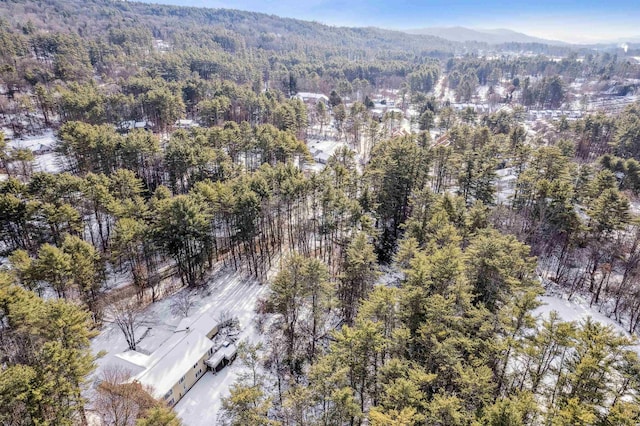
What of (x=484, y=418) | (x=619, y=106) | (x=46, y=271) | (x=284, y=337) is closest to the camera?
(x=484, y=418)

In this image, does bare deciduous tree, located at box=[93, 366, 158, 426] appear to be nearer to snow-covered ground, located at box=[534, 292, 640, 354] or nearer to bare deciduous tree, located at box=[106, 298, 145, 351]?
bare deciduous tree, located at box=[106, 298, 145, 351]

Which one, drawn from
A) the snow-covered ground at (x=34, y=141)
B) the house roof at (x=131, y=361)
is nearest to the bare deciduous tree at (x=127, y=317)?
the house roof at (x=131, y=361)

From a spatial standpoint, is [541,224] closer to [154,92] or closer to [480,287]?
[480,287]

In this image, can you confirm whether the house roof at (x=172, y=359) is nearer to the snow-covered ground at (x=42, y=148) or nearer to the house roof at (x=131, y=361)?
the house roof at (x=131, y=361)

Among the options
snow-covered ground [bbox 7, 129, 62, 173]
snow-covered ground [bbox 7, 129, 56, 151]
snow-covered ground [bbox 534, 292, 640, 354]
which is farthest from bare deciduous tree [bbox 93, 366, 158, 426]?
snow-covered ground [bbox 7, 129, 56, 151]

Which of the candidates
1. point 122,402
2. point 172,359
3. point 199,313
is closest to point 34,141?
point 199,313

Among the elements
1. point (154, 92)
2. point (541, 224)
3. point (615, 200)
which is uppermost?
point (154, 92)

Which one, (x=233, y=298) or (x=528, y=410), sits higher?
(x=528, y=410)

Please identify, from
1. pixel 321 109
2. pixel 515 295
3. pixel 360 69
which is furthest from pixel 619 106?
pixel 515 295
